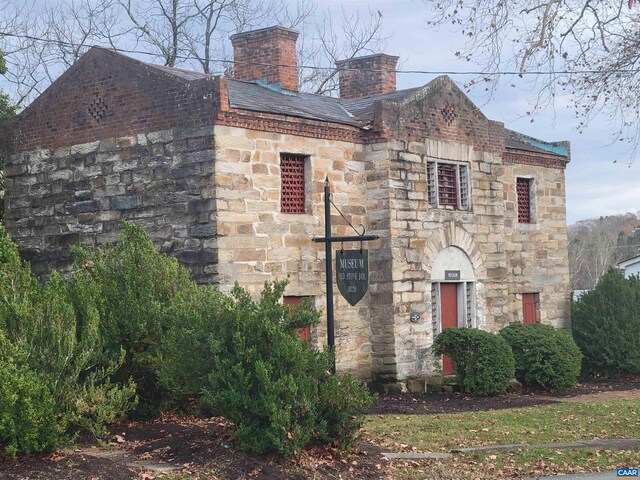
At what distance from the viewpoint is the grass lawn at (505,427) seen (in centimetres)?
1395

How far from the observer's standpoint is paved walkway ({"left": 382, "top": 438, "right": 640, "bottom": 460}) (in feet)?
41.3

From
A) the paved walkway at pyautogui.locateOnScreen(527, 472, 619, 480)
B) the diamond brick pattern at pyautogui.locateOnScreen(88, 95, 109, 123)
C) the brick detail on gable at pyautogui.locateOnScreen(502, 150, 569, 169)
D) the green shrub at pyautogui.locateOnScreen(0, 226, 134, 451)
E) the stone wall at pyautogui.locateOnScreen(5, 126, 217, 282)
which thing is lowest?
the paved walkway at pyautogui.locateOnScreen(527, 472, 619, 480)

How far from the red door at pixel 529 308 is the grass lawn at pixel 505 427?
7.32 metres

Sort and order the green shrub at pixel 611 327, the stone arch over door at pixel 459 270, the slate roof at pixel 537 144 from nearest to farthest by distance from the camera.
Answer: the stone arch over door at pixel 459 270 < the green shrub at pixel 611 327 < the slate roof at pixel 537 144

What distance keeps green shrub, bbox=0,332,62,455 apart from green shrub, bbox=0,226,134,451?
30 mm

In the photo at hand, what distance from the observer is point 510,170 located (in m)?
24.9

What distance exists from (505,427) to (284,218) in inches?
228

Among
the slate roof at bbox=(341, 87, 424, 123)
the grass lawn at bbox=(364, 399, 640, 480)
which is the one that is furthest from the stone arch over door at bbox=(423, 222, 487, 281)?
the grass lawn at bbox=(364, 399, 640, 480)

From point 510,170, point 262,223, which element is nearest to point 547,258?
point 510,170

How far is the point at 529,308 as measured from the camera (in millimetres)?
25500

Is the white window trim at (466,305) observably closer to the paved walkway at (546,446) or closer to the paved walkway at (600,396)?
the paved walkway at (600,396)

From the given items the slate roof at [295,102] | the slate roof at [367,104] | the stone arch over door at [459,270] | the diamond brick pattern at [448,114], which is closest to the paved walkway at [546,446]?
the stone arch over door at [459,270]

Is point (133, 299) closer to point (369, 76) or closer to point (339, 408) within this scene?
point (339, 408)

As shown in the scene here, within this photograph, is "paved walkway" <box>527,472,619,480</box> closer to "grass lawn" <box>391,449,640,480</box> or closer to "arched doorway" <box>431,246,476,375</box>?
"grass lawn" <box>391,449,640,480</box>
